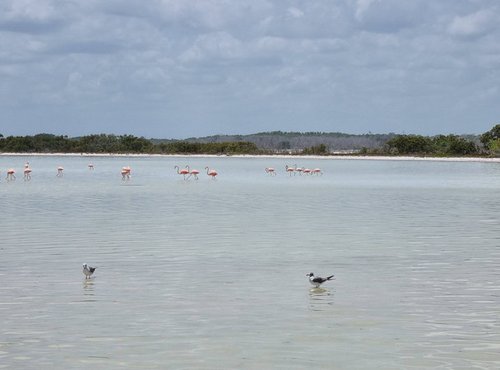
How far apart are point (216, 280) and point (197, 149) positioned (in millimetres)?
143928

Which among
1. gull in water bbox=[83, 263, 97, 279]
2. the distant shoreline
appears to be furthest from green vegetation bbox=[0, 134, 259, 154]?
gull in water bbox=[83, 263, 97, 279]

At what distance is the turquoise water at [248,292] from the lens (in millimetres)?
9469

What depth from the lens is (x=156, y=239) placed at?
1995 cm

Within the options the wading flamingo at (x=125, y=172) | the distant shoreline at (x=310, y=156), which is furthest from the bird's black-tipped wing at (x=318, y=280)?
the distant shoreline at (x=310, y=156)

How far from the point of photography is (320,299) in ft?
40.8

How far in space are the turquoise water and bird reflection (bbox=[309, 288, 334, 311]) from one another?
3cm

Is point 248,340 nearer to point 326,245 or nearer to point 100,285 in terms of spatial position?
point 100,285

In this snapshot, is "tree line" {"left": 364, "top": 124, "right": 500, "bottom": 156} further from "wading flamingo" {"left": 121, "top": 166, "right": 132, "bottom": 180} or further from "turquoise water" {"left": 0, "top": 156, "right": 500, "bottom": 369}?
"turquoise water" {"left": 0, "top": 156, "right": 500, "bottom": 369}

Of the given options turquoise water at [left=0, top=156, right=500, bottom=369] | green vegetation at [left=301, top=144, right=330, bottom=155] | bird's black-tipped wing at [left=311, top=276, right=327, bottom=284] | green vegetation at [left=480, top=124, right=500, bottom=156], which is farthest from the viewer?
green vegetation at [left=301, top=144, right=330, bottom=155]

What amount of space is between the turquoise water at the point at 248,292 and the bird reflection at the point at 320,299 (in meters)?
0.03

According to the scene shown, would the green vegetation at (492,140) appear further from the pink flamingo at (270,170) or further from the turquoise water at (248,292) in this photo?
the turquoise water at (248,292)

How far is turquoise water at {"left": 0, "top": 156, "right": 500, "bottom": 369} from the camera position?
947 cm

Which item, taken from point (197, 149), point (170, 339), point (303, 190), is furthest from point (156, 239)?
point (197, 149)

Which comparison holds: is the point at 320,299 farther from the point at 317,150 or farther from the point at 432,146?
the point at 317,150
